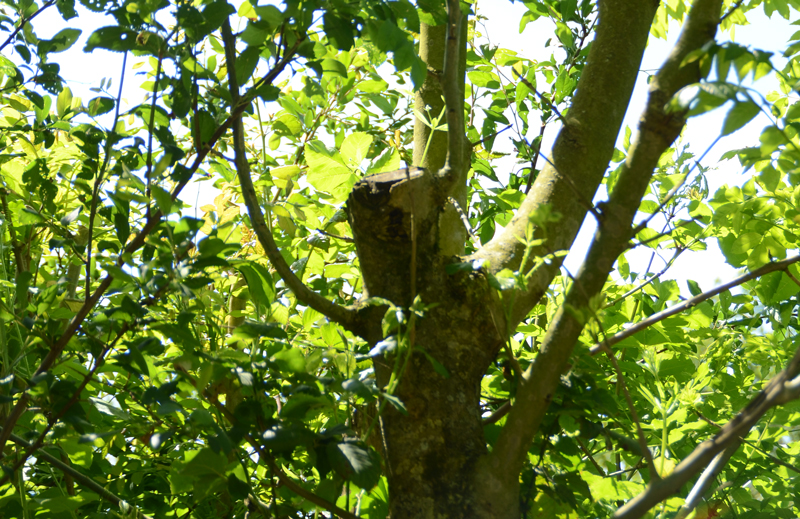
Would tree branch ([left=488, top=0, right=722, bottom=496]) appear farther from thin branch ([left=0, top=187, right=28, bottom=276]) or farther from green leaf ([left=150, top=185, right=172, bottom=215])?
thin branch ([left=0, top=187, right=28, bottom=276])

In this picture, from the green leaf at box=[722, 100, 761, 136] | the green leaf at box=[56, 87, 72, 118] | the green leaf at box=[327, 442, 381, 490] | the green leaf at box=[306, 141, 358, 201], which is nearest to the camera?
the green leaf at box=[722, 100, 761, 136]

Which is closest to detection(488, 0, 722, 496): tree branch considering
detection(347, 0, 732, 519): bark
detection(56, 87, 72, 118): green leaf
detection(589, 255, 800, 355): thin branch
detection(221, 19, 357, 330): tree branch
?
detection(347, 0, 732, 519): bark

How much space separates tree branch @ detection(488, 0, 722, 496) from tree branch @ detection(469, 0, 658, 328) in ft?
0.84

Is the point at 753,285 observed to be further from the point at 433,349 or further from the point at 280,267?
the point at 280,267

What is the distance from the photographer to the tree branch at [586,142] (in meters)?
1.14

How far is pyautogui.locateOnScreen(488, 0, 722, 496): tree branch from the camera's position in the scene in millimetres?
822

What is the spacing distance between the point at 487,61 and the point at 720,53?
1.20 m

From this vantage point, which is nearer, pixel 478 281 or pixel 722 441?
pixel 722 441

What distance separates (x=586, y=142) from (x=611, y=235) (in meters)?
0.41

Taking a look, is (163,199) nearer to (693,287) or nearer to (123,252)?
(123,252)

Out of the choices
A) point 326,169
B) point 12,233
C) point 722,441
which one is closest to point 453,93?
point 326,169

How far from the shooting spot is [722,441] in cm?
59

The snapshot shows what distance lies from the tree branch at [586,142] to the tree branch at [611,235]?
26 cm

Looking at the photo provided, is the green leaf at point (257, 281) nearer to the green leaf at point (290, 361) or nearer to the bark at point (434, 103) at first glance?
the green leaf at point (290, 361)
